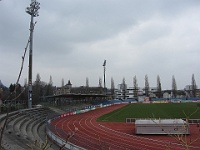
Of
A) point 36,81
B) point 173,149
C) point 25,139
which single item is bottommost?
point 173,149

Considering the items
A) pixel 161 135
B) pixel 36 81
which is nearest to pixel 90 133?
pixel 161 135

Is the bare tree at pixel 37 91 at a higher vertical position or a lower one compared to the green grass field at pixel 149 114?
higher

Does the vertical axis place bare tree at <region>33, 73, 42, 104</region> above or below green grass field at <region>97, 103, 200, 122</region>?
above

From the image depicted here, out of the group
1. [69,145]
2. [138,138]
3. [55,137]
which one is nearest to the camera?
[69,145]

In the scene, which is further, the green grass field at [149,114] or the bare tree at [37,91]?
the bare tree at [37,91]

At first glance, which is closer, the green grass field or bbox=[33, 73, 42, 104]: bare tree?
the green grass field

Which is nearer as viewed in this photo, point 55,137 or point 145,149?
point 145,149

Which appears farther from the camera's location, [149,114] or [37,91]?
[37,91]

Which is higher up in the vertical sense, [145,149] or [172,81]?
[172,81]

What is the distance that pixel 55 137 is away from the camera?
76.1 ft

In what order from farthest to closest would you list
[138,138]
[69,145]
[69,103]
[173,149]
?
[69,103] → [138,138] → [173,149] → [69,145]

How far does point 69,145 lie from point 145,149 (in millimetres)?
6353

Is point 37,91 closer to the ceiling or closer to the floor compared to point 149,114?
closer to the ceiling

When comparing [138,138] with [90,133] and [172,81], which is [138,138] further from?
[172,81]
